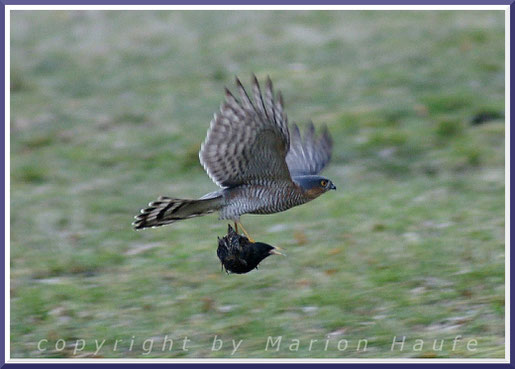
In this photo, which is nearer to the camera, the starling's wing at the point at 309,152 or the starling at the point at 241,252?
the starling at the point at 241,252

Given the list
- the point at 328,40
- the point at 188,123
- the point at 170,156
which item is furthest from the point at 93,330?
the point at 328,40

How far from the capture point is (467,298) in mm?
6855

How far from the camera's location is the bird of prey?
17.6ft

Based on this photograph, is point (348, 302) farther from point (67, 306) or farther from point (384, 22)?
point (384, 22)

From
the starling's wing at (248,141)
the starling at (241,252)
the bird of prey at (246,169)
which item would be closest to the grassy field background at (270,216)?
the starling at (241,252)

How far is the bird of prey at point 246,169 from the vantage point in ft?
17.6

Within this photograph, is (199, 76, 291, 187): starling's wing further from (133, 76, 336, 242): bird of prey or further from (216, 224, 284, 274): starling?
(216, 224, 284, 274): starling

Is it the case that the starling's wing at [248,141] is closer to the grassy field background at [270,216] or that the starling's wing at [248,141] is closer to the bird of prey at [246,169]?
the bird of prey at [246,169]

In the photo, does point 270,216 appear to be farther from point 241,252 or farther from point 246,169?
point 241,252

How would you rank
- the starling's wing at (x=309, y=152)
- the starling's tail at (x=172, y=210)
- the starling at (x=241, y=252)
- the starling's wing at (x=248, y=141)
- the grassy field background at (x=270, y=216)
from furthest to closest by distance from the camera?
the starling's wing at (x=309, y=152), the grassy field background at (x=270, y=216), the starling's tail at (x=172, y=210), the starling at (x=241, y=252), the starling's wing at (x=248, y=141)

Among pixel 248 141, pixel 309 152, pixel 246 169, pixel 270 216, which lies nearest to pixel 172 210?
pixel 246 169

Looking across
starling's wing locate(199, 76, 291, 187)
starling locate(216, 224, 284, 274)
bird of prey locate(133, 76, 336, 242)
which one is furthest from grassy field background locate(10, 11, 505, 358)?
starling's wing locate(199, 76, 291, 187)

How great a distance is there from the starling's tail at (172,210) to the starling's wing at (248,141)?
0.50 feet

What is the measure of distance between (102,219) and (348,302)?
130 inches
